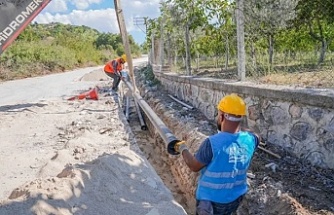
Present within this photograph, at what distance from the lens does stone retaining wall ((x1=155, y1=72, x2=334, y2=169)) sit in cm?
366

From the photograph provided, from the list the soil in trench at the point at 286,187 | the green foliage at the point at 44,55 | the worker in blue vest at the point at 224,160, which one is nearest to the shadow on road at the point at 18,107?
the soil in trench at the point at 286,187

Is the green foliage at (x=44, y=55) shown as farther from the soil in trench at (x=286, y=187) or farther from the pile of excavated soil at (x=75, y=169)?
the soil in trench at (x=286, y=187)

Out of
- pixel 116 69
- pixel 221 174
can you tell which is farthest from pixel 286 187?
pixel 116 69

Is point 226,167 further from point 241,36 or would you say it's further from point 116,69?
point 116,69

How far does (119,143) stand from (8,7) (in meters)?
3.21

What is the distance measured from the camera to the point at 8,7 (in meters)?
3.16

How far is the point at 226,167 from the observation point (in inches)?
97.0

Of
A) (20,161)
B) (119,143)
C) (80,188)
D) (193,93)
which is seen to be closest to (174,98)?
(193,93)

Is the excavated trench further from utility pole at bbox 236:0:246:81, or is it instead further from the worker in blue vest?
utility pole at bbox 236:0:246:81

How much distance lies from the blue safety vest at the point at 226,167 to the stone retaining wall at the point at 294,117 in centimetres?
147

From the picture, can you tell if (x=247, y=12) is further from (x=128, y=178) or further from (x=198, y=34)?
(x=198, y=34)

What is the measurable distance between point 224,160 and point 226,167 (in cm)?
7

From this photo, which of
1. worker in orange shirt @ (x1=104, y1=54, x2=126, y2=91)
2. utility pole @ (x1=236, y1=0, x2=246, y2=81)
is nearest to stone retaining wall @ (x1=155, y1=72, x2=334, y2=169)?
utility pole @ (x1=236, y1=0, x2=246, y2=81)

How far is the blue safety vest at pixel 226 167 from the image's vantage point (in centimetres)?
241
